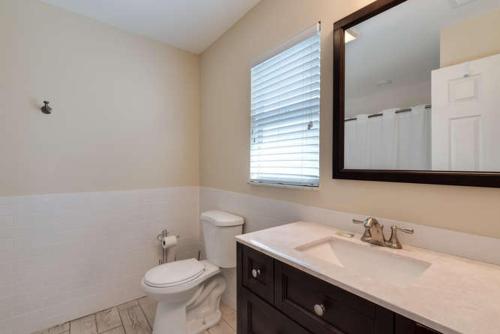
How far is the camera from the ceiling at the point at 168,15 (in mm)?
1699

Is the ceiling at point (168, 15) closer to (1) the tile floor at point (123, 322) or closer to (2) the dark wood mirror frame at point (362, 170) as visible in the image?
(2) the dark wood mirror frame at point (362, 170)

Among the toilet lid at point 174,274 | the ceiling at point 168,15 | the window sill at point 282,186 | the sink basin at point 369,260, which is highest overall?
the ceiling at point 168,15

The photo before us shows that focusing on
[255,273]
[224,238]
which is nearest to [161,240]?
[224,238]

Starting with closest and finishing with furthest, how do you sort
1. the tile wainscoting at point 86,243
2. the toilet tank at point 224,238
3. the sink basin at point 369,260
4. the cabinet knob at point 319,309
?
the cabinet knob at point 319,309
the sink basin at point 369,260
the tile wainscoting at point 86,243
the toilet tank at point 224,238

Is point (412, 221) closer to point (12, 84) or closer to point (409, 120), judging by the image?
point (409, 120)

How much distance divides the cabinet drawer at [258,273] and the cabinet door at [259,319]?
0.03 metres

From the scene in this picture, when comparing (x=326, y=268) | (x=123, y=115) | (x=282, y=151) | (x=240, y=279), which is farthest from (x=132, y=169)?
(x=326, y=268)

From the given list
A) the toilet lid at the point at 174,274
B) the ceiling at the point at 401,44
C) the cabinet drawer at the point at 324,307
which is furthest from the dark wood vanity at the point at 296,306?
the ceiling at the point at 401,44

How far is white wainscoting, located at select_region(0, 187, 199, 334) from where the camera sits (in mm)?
1630

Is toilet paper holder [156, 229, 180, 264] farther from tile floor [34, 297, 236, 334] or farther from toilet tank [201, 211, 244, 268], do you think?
toilet tank [201, 211, 244, 268]

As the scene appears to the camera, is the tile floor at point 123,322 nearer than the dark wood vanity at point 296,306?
No

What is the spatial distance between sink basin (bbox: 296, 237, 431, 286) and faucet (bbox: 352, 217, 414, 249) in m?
0.04

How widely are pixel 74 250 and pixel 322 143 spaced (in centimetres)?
199

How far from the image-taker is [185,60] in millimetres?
2383
